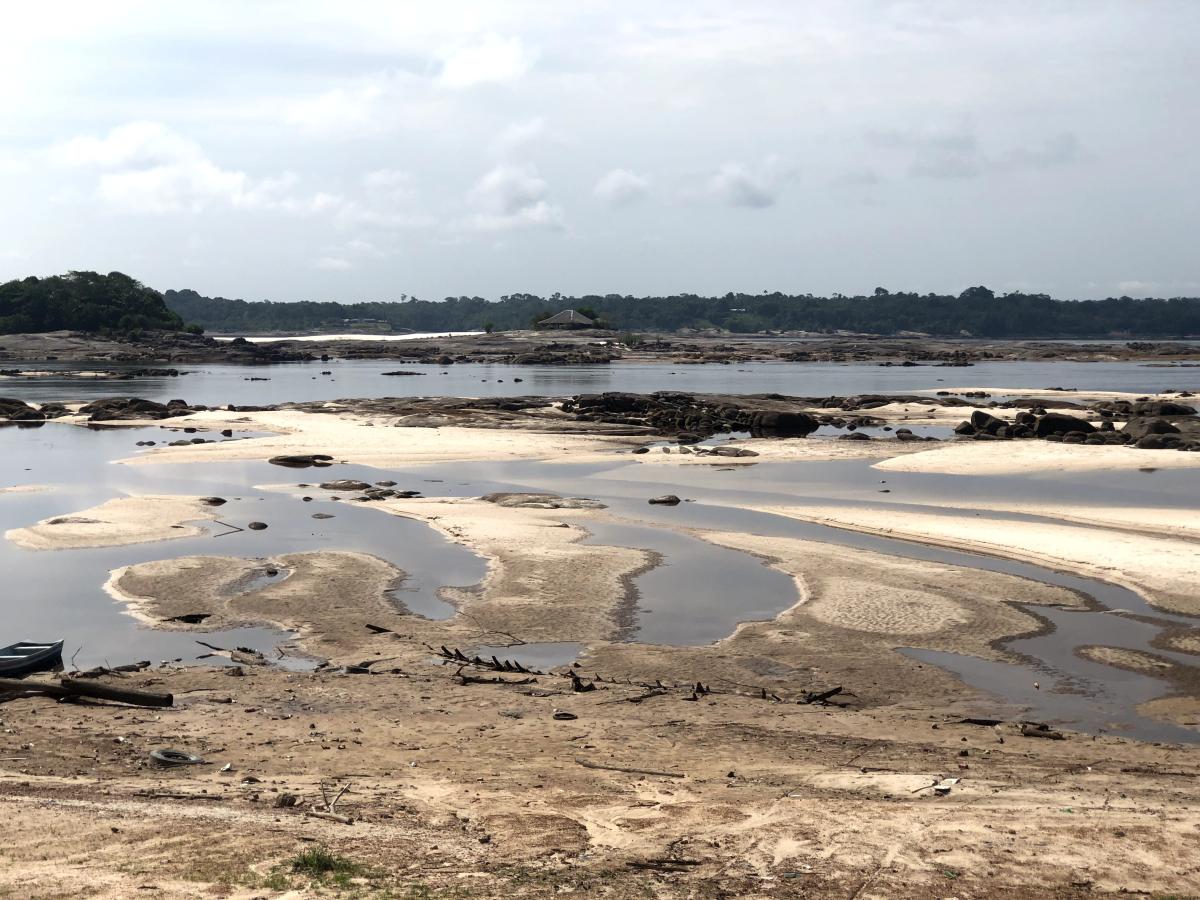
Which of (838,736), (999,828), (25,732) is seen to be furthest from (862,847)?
(25,732)

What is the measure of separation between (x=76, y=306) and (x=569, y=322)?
75.3 m

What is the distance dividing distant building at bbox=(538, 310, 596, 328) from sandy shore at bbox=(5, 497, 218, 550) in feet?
521

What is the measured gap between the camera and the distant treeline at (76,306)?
150000mm

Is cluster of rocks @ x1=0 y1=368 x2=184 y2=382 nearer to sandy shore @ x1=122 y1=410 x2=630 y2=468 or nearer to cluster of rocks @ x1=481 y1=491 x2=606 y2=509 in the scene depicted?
sandy shore @ x1=122 y1=410 x2=630 y2=468

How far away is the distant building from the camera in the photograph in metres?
190

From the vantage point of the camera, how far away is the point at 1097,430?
A: 52.2 m

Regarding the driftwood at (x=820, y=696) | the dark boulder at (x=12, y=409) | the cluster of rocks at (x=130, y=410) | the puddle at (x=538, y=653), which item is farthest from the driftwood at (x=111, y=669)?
the dark boulder at (x=12, y=409)

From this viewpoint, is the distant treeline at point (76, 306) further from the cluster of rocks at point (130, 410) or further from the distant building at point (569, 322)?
the cluster of rocks at point (130, 410)

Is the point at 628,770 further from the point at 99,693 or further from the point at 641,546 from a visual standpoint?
the point at 641,546

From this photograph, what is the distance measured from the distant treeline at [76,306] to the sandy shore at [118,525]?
129 metres

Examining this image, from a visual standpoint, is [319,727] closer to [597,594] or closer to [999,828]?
[999,828]

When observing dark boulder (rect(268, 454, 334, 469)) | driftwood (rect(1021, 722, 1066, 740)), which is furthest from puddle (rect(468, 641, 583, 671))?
dark boulder (rect(268, 454, 334, 469))

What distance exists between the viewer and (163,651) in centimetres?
1769

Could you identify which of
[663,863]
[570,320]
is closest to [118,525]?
[663,863]
